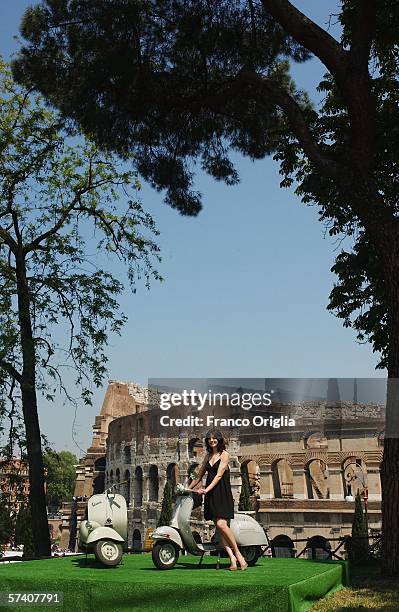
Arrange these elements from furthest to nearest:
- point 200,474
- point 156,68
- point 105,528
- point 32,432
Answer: point 32,432
point 156,68
point 105,528
point 200,474

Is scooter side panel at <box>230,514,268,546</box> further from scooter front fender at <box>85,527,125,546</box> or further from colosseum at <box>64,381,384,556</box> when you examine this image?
colosseum at <box>64,381,384,556</box>

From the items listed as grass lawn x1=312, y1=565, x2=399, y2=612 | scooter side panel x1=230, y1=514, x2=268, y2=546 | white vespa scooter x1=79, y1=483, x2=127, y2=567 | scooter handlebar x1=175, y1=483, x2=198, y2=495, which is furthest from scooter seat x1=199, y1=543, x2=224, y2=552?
grass lawn x1=312, y1=565, x2=399, y2=612

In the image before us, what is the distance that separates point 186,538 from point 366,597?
186 cm

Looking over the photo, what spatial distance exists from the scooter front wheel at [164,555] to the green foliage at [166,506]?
97.3ft

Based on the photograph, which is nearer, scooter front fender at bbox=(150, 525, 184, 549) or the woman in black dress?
the woman in black dress

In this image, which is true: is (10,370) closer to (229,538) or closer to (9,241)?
(9,241)

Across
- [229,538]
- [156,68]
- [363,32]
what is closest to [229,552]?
[229,538]

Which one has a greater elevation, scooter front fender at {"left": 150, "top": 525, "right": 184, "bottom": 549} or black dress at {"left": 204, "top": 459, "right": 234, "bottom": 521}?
black dress at {"left": 204, "top": 459, "right": 234, "bottom": 521}

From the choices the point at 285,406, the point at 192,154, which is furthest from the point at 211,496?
the point at 285,406

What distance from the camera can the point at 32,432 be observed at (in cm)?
1470

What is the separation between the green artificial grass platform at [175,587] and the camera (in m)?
5.73

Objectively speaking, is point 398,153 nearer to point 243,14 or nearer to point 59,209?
point 243,14

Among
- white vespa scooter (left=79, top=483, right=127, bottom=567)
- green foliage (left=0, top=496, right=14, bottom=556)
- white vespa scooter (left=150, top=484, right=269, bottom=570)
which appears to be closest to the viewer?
white vespa scooter (left=150, top=484, right=269, bottom=570)

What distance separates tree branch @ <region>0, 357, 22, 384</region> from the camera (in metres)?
14.9
